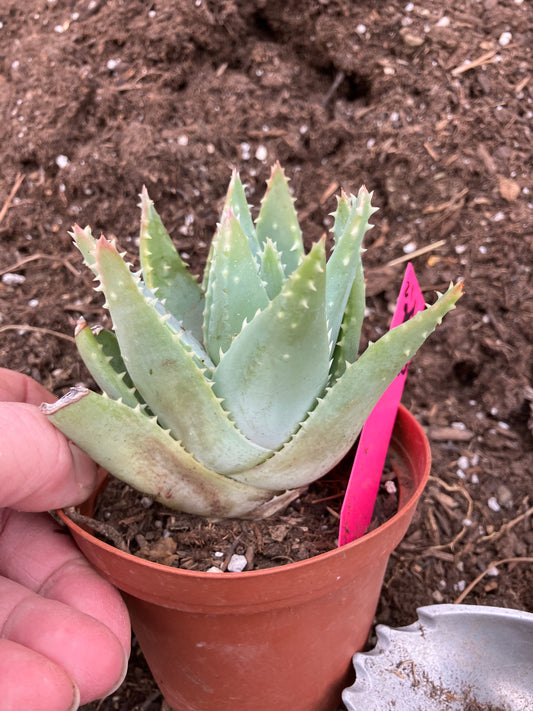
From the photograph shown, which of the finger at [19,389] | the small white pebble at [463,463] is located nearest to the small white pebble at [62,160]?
the finger at [19,389]

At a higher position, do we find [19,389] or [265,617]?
[19,389]

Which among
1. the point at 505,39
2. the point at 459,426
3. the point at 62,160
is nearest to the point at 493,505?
the point at 459,426

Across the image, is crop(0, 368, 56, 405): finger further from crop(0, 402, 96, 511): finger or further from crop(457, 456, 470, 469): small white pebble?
crop(457, 456, 470, 469): small white pebble

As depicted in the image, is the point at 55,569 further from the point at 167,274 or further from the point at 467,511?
the point at 467,511

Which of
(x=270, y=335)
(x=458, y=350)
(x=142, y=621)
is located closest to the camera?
(x=270, y=335)

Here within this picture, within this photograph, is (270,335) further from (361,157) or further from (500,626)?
(361,157)

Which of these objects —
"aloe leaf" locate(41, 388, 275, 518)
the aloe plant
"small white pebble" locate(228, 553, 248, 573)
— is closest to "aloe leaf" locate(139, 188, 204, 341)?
the aloe plant

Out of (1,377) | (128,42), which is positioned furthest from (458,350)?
(128,42)
